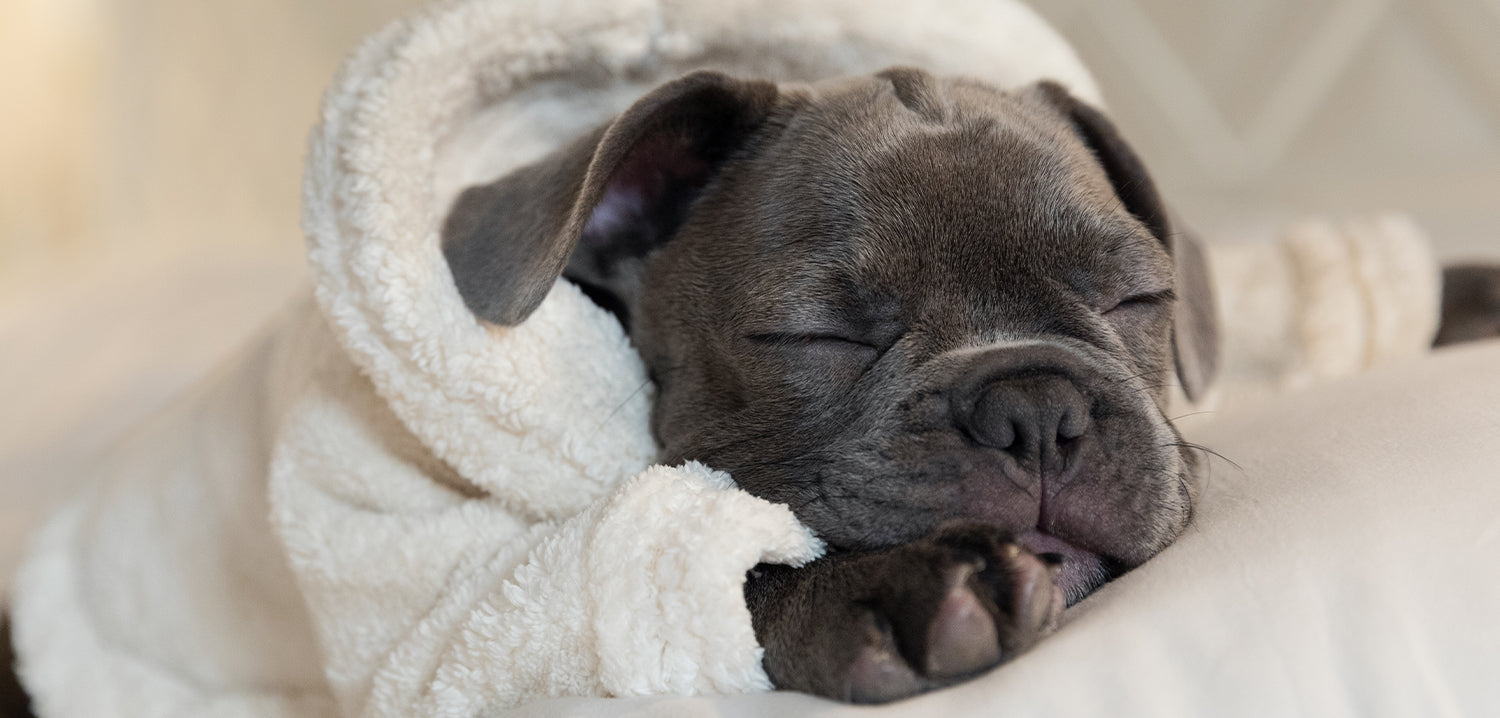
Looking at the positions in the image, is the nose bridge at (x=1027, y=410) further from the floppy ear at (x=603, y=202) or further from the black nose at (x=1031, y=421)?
the floppy ear at (x=603, y=202)

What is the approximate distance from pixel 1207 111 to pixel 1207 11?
0.34 metres

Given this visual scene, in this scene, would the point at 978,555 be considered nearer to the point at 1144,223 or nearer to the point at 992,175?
the point at 992,175

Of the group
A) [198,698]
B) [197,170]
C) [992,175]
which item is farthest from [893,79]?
[197,170]

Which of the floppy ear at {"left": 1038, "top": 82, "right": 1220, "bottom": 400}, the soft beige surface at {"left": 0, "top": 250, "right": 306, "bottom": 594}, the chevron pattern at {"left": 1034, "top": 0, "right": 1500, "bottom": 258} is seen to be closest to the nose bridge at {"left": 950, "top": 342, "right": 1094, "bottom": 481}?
the floppy ear at {"left": 1038, "top": 82, "right": 1220, "bottom": 400}

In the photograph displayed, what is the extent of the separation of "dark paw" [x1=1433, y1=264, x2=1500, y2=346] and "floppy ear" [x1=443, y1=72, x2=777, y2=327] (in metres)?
1.79

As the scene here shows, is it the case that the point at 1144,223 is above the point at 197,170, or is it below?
above

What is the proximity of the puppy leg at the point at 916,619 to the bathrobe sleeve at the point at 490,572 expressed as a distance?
0.06m

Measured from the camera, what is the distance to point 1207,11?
3.90m

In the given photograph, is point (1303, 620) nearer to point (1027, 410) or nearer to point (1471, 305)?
point (1027, 410)

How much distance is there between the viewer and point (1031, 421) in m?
1.29

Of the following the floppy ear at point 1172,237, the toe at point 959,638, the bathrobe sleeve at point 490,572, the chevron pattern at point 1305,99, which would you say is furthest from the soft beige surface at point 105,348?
the chevron pattern at point 1305,99

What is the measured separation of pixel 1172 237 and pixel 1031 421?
29.4 inches

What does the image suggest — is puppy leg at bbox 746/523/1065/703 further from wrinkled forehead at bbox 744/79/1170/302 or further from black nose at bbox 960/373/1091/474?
wrinkled forehead at bbox 744/79/1170/302

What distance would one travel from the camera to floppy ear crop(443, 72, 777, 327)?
1514 mm
